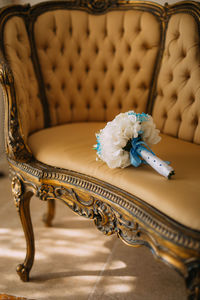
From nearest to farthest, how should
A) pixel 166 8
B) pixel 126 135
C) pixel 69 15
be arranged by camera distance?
pixel 126 135 → pixel 166 8 → pixel 69 15

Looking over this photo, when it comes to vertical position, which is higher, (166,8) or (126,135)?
(166,8)

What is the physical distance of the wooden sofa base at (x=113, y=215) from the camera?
0.88 metres

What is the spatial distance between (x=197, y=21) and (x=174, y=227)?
1.10 m

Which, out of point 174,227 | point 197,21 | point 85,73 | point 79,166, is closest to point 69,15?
point 85,73

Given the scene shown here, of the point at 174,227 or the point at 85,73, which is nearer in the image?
the point at 174,227

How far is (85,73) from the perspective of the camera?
6.18 feet

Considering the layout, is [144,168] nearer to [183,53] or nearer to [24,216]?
[24,216]

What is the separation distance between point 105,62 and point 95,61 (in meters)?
0.06

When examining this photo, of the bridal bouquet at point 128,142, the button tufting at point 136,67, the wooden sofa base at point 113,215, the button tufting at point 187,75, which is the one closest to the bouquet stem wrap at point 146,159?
the bridal bouquet at point 128,142

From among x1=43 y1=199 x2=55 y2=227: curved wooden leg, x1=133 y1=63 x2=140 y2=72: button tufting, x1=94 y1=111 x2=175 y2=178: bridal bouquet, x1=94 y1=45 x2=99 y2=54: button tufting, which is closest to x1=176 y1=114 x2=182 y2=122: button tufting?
x1=133 y1=63 x2=140 y2=72: button tufting

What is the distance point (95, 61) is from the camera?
1.86 meters

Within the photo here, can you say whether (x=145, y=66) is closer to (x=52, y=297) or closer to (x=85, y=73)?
(x=85, y=73)

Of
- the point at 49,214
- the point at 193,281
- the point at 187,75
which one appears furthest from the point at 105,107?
the point at 193,281

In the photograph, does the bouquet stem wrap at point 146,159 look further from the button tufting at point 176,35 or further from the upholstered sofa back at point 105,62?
the button tufting at point 176,35
